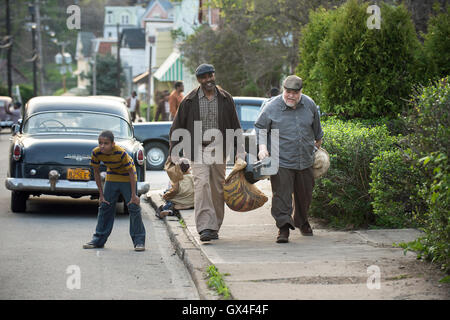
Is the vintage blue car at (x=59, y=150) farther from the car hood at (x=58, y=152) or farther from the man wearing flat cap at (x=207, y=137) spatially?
the man wearing flat cap at (x=207, y=137)

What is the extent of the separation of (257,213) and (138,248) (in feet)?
9.69

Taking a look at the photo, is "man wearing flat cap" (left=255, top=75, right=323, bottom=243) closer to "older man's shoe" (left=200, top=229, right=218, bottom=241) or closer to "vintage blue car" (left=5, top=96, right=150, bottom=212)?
"older man's shoe" (left=200, top=229, right=218, bottom=241)

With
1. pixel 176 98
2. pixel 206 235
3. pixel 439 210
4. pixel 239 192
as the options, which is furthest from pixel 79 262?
pixel 176 98

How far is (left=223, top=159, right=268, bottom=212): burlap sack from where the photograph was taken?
8.52 meters

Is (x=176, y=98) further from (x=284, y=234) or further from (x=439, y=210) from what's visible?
(x=439, y=210)

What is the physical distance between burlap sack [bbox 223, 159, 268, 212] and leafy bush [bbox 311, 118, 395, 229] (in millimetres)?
896

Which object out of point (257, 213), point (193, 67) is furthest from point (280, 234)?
point (193, 67)

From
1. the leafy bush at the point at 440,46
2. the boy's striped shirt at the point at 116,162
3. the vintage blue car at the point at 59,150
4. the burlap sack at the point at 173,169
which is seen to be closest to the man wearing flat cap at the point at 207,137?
the burlap sack at the point at 173,169

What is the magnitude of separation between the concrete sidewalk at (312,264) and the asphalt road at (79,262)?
0.88ft

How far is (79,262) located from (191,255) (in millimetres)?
1125

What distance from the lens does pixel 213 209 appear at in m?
8.35

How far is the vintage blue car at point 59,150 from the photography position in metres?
10.5

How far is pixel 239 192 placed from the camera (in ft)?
28.0
